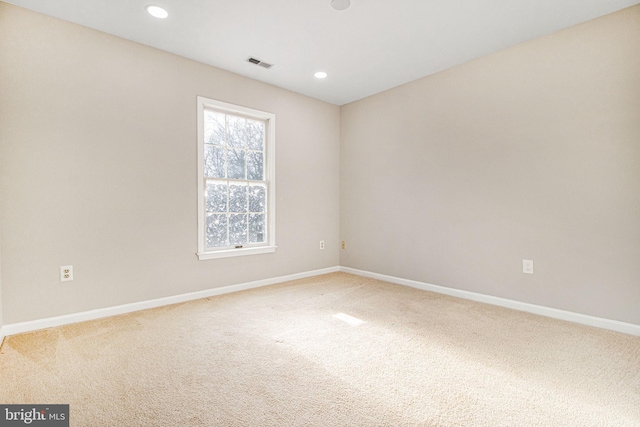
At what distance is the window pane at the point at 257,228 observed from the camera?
3.70m

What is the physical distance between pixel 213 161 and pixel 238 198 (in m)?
0.50

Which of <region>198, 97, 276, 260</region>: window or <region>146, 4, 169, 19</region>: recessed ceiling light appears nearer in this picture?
<region>146, 4, 169, 19</region>: recessed ceiling light

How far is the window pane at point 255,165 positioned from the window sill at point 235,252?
0.86m

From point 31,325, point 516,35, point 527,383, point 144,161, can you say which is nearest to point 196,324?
point 31,325

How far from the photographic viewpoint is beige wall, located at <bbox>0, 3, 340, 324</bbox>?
230cm

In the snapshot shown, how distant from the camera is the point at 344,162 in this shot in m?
4.54

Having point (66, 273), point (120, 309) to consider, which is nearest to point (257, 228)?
point (120, 309)

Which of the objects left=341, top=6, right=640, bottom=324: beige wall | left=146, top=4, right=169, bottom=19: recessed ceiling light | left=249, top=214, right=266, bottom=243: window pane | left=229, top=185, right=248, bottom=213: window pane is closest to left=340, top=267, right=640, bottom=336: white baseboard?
left=341, top=6, right=640, bottom=324: beige wall

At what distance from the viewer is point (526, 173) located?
2.80 m

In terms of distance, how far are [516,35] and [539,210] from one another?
5.15 ft

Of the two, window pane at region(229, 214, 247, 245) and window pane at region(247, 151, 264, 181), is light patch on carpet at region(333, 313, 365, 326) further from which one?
window pane at region(247, 151, 264, 181)

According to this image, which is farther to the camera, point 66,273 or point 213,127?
point 213,127

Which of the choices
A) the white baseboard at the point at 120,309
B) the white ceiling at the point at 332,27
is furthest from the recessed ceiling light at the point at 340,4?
the white baseboard at the point at 120,309

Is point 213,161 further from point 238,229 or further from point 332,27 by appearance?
point 332,27
